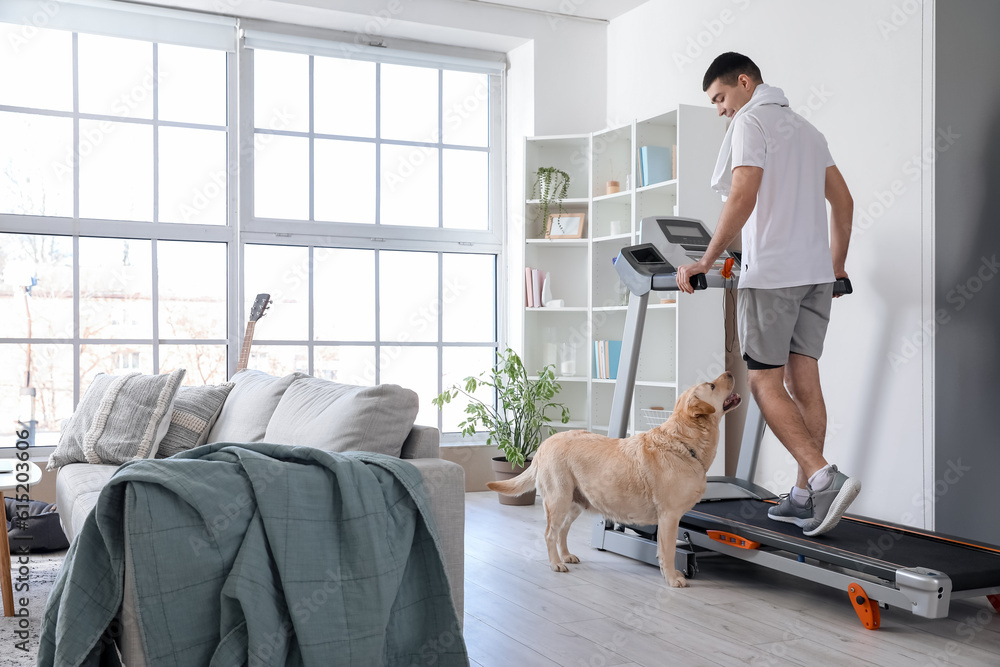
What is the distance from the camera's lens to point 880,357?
354 centimetres

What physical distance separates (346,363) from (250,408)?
1.97 metres

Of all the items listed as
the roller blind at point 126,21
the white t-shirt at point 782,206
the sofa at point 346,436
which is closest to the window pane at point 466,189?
the roller blind at point 126,21

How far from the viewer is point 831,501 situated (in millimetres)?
2771

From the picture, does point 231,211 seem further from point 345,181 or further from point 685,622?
point 685,622

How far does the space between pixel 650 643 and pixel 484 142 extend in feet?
12.2

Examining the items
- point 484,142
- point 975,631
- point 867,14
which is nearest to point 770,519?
point 975,631

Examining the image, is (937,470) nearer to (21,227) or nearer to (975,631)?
(975,631)

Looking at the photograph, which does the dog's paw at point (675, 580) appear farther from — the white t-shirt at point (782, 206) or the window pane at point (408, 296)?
the window pane at point (408, 296)

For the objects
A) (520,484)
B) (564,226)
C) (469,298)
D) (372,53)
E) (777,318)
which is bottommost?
(520,484)

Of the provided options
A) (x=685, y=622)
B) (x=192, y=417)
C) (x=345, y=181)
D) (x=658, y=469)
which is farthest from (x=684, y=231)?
(x=345, y=181)

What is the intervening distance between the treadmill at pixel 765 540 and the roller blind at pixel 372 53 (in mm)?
2214

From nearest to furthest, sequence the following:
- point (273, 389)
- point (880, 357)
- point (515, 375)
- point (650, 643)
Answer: point (650, 643) → point (273, 389) → point (880, 357) → point (515, 375)

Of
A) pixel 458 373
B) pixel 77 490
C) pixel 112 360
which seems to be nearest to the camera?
pixel 77 490

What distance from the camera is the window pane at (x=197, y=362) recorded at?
4.66 metres
